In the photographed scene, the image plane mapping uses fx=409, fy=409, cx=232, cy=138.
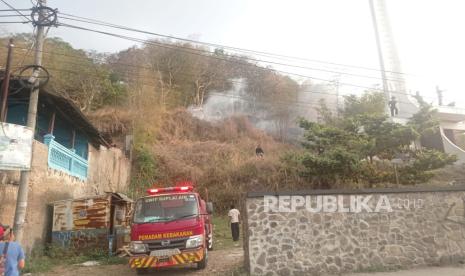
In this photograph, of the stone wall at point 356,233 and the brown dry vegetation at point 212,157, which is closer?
the stone wall at point 356,233

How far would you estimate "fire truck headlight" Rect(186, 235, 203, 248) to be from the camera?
10.1 meters

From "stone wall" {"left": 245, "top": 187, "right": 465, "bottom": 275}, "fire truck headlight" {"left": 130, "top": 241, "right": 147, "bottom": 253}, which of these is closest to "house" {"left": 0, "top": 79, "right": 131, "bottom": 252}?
"fire truck headlight" {"left": 130, "top": 241, "right": 147, "bottom": 253}

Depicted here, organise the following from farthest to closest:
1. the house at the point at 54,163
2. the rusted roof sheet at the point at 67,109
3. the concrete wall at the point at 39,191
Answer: the rusted roof sheet at the point at 67,109 → the house at the point at 54,163 → the concrete wall at the point at 39,191

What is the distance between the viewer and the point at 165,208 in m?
10.9

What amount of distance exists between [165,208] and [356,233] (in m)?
5.01

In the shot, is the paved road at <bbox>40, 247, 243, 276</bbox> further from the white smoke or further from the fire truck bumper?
the white smoke

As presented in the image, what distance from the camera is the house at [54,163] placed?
12773 millimetres

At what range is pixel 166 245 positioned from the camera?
395 inches

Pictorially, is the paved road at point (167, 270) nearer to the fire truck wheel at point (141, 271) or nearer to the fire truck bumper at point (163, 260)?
the fire truck wheel at point (141, 271)

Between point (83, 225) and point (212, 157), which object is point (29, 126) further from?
point (212, 157)

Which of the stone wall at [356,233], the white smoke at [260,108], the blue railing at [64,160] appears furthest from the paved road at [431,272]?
the white smoke at [260,108]

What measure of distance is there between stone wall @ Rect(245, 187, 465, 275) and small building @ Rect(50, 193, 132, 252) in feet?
20.6

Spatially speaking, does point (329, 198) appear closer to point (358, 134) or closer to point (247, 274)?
point (247, 274)

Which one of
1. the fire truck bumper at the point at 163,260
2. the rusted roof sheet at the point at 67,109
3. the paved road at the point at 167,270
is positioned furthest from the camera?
the rusted roof sheet at the point at 67,109
